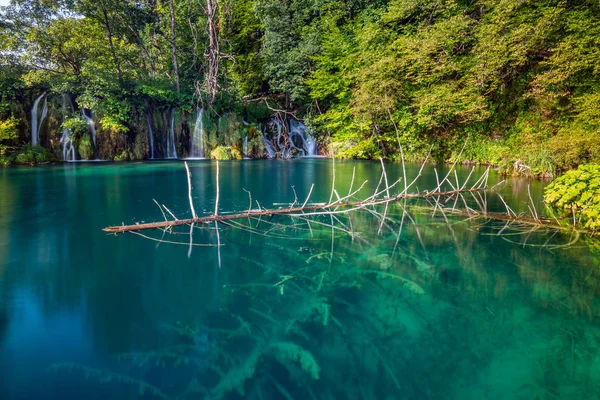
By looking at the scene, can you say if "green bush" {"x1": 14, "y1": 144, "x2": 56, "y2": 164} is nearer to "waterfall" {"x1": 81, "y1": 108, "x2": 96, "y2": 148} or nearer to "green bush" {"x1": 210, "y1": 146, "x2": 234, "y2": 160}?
"waterfall" {"x1": 81, "y1": 108, "x2": 96, "y2": 148}

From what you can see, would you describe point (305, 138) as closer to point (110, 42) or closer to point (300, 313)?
point (110, 42)

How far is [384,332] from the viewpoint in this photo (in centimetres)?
319

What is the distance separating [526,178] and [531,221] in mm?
7626

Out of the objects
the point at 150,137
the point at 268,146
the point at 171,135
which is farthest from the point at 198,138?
the point at 268,146

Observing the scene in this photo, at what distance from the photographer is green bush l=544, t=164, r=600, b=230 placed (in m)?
6.31

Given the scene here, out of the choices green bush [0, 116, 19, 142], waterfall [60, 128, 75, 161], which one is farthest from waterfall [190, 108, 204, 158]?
green bush [0, 116, 19, 142]

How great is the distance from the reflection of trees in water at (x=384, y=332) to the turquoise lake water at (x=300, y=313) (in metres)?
0.02

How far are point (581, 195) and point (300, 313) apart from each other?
7.04m

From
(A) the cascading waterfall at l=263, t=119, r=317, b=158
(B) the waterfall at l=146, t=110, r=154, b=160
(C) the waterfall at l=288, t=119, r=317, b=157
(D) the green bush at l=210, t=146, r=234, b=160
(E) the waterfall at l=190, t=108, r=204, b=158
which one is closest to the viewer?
(B) the waterfall at l=146, t=110, r=154, b=160

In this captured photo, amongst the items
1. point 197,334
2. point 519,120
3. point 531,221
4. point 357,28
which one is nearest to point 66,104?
point 357,28

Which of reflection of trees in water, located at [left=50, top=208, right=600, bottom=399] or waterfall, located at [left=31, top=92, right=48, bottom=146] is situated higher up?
waterfall, located at [left=31, top=92, right=48, bottom=146]

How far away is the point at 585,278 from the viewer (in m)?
4.29

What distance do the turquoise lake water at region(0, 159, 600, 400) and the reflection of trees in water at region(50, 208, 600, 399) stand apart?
0.05 feet

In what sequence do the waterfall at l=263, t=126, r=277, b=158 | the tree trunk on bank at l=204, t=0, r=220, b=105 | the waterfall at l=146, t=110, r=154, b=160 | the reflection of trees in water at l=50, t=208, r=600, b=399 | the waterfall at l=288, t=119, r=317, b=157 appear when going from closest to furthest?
the reflection of trees in water at l=50, t=208, r=600, b=399 < the tree trunk on bank at l=204, t=0, r=220, b=105 < the waterfall at l=146, t=110, r=154, b=160 < the waterfall at l=263, t=126, r=277, b=158 < the waterfall at l=288, t=119, r=317, b=157
